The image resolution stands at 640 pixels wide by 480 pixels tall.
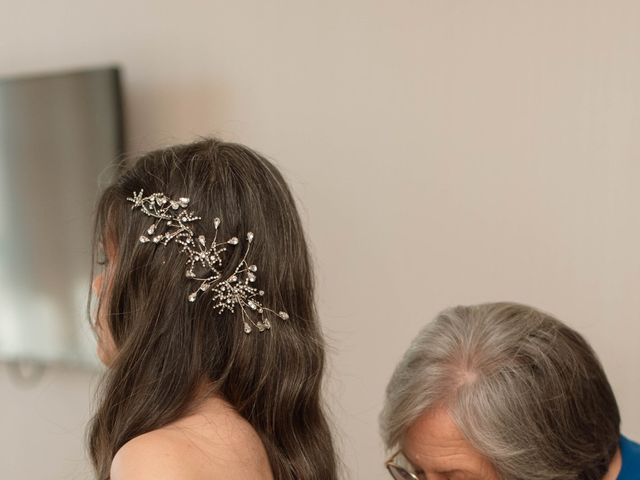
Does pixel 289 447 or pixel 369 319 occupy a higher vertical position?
pixel 289 447

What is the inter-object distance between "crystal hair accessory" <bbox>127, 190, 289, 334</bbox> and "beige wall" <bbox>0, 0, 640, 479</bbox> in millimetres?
1320

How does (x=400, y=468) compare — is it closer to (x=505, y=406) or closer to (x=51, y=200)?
(x=505, y=406)

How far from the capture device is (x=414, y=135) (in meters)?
2.67

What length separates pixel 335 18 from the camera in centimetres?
279

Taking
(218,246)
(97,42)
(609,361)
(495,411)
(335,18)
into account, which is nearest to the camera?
(218,246)

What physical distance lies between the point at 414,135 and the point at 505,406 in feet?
3.99

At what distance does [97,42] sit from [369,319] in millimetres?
1355

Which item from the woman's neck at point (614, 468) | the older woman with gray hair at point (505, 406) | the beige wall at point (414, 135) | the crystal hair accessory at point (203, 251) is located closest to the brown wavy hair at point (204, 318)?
the crystal hair accessory at point (203, 251)

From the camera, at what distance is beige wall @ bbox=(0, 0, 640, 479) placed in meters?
2.36

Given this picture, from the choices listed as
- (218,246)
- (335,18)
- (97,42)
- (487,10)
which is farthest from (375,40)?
(218,246)

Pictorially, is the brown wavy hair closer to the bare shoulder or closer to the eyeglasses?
the bare shoulder

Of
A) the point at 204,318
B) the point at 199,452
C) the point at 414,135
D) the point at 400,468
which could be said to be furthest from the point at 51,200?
the point at 199,452

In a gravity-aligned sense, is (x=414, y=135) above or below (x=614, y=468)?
above

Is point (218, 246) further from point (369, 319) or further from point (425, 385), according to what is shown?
point (369, 319)
